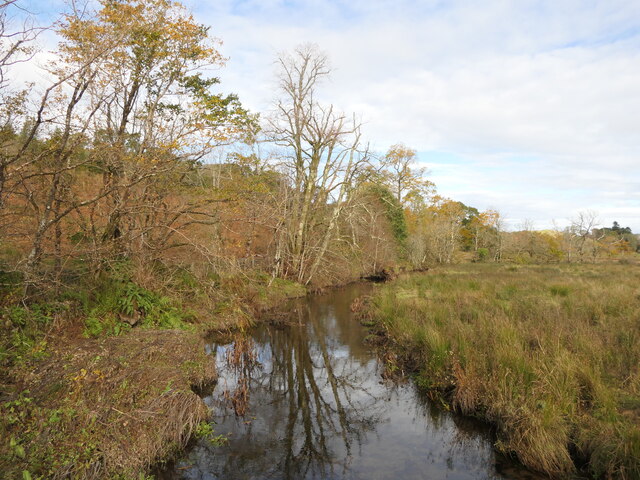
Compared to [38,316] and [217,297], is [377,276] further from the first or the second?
[38,316]

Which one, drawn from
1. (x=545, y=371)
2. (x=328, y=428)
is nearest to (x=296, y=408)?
(x=328, y=428)

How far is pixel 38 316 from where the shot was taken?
7.41 metres

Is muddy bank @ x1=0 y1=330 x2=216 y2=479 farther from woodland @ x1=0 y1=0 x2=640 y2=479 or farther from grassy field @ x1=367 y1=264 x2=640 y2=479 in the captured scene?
grassy field @ x1=367 y1=264 x2=640 y2=479

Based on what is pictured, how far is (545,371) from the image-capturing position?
19.1 feet

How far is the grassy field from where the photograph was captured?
4.68m

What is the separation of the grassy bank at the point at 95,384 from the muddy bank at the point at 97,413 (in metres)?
0.01

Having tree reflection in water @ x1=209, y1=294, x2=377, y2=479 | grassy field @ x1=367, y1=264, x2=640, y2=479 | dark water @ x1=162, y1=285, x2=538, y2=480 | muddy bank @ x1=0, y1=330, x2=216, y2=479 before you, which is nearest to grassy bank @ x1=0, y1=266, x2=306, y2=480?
muddy bank @ x1=0, y1=330, x2=216, y2=479

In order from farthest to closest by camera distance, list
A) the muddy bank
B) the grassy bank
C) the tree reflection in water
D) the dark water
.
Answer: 1. the tree reflection in water
2. the dark water
3. the grassy bank
4. the muddy bank

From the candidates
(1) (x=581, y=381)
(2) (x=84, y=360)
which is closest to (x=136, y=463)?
(2) (x=84, y=360)

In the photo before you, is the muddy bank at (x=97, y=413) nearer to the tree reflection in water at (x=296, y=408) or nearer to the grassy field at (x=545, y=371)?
the tree reflection in water at (x=296, y=408)

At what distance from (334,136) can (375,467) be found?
57.2 feet

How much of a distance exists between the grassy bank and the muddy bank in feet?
0.04

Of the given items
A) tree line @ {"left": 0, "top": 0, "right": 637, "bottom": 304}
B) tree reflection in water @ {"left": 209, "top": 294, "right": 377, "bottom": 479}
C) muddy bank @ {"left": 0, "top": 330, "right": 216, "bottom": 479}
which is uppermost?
tree line @ {"left": 0, "top": 0, "right": 637, "bottom": 304}

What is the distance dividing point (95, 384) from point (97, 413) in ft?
2.07
